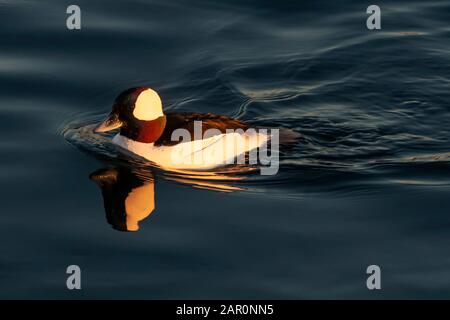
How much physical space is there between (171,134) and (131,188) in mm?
824

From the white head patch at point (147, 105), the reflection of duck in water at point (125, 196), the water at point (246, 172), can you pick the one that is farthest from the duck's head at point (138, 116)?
the reflection of duck in water at point (125, 196)

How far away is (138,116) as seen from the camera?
461 inches

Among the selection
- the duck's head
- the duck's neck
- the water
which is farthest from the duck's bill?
the water

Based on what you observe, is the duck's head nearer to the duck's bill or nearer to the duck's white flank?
the duck's bill

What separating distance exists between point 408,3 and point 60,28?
5.20 m

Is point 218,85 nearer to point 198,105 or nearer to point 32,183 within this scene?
point 198,105

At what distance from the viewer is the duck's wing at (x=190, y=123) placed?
11.6 m

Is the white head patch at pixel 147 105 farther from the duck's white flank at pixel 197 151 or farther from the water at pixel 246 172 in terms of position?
the water at pixel 246 172

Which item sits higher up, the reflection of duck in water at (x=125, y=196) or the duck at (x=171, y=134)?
the duck at (x=171, y=134)

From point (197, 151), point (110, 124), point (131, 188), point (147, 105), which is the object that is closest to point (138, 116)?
point (147, 105)

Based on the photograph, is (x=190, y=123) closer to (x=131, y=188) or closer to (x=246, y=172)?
(x=246, y=172)

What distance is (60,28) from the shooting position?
588 inches

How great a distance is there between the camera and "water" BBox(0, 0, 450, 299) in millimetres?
9453

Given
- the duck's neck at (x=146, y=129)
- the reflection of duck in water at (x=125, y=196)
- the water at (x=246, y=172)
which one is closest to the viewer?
the water at (x=246, y=172)
